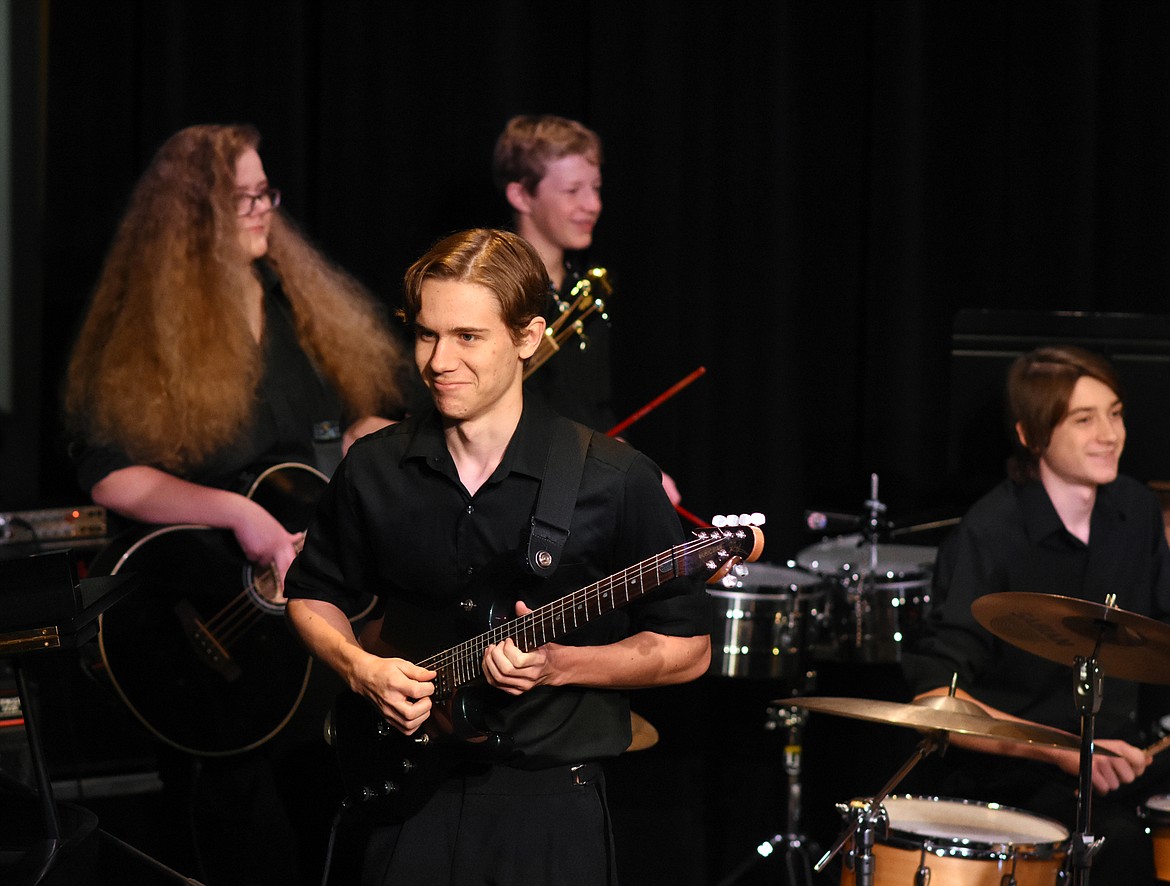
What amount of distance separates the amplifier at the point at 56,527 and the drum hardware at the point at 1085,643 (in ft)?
7.96

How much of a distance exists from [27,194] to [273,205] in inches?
31.8

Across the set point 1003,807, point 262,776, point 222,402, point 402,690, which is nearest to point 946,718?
point 1003,807

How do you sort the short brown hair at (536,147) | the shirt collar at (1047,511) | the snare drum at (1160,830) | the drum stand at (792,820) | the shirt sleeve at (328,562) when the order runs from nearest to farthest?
the shirt sleeve at (328,562), the snare drum at (1160,830), the shirt collar at (1047,511), the drum stand at (792,820), the short brown hair at (536,147)

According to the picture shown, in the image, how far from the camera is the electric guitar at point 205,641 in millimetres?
3734

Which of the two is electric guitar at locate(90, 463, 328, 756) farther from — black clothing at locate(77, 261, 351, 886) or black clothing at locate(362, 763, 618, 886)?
black clothing at locate(362, 763, 618, 886)

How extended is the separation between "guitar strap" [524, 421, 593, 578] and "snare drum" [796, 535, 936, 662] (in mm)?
1976

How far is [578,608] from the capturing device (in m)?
2.41

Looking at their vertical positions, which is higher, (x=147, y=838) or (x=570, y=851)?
(x=570, y=851)

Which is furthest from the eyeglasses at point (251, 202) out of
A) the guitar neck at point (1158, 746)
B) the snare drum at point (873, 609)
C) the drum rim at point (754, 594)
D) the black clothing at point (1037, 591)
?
the guitar neck at point (1158, 746)

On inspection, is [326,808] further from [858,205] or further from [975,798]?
[858,205]

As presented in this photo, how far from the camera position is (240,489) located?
12.7 ft

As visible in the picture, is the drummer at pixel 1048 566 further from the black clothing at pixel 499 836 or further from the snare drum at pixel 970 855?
the black clothing at pixel 499 836

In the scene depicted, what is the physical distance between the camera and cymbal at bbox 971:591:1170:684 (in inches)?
120

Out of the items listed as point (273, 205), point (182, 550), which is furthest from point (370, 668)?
point (273, 205)
